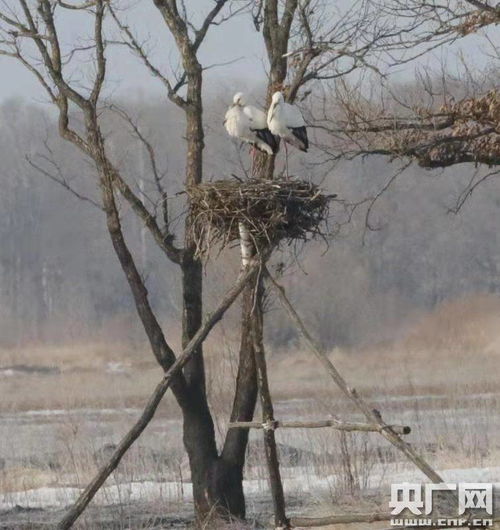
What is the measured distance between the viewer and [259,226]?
9367 mm

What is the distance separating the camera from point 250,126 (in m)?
10.1

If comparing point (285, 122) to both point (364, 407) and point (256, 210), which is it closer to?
point (256, 210)

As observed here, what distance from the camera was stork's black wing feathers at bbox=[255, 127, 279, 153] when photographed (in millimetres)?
→ 10172

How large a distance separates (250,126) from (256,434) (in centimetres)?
933

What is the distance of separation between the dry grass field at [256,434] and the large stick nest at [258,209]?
2.97m

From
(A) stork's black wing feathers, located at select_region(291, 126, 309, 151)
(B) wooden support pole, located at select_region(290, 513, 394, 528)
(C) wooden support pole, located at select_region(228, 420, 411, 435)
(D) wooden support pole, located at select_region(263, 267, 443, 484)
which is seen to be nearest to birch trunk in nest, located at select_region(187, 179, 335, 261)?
(D) wooden support pole, located at select_region(263, 267, 443, 484)

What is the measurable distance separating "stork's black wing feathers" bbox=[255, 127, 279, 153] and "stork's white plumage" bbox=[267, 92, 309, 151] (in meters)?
0.06

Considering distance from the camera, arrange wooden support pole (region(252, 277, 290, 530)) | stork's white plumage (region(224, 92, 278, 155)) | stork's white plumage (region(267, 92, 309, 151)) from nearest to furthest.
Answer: wooden support pole (region(252, 277, 290, 530)) → stork's white plumage (region(267, 92, 309, 151)) → stork's white plumage (region(224, 92, 278, 155))

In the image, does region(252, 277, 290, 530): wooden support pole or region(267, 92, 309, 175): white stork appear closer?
region(252, 277, 290, 530): wooden support pole

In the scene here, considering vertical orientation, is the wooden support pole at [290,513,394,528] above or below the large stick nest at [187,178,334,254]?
below

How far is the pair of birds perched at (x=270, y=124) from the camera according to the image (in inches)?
396

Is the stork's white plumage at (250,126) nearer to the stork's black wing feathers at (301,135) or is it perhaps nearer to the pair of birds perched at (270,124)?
the pair of birds perched at (270,124)

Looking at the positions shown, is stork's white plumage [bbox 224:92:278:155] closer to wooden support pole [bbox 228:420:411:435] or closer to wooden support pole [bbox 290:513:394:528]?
wooden support pole [bbox 228:420:411:435]

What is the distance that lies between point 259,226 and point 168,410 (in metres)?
15.8
